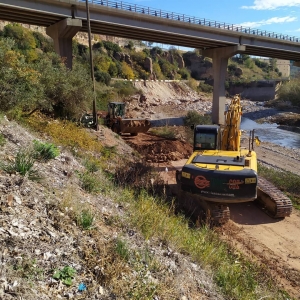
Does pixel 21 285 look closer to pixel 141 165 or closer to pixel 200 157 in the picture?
pixel 200 157

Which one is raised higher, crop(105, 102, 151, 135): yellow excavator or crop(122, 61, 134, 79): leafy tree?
crop(122, 61, 134, 79): leafy tree

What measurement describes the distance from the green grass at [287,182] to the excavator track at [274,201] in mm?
1658

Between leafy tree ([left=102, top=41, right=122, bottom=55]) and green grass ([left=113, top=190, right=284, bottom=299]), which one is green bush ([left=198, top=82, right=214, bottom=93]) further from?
green grass ([left=113, top=190, right=284, bottom=299])

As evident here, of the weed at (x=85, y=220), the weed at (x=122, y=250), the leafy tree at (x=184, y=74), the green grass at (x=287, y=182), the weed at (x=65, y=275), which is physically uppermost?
the leafy tree at (x=184, y=74)

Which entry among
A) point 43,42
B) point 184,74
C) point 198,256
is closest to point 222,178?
point 198,256

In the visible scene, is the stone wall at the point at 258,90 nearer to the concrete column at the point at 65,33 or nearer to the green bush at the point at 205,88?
the green bush at the point at 205,88

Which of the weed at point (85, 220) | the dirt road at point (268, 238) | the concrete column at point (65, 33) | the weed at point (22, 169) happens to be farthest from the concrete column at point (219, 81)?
the weed at point (85, 220)

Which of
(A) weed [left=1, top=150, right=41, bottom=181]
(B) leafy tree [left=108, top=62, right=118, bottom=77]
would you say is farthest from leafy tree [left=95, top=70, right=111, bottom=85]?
(A) weed [left=1, top=150, right=41, bottom=181]

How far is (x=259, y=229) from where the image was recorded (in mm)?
10555

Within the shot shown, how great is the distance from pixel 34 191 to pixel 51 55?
15.8 metres

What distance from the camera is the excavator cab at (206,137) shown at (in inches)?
494

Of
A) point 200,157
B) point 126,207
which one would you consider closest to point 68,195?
point 126,207

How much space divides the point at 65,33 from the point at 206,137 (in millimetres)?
21230

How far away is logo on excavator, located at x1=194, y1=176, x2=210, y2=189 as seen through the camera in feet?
32.5
